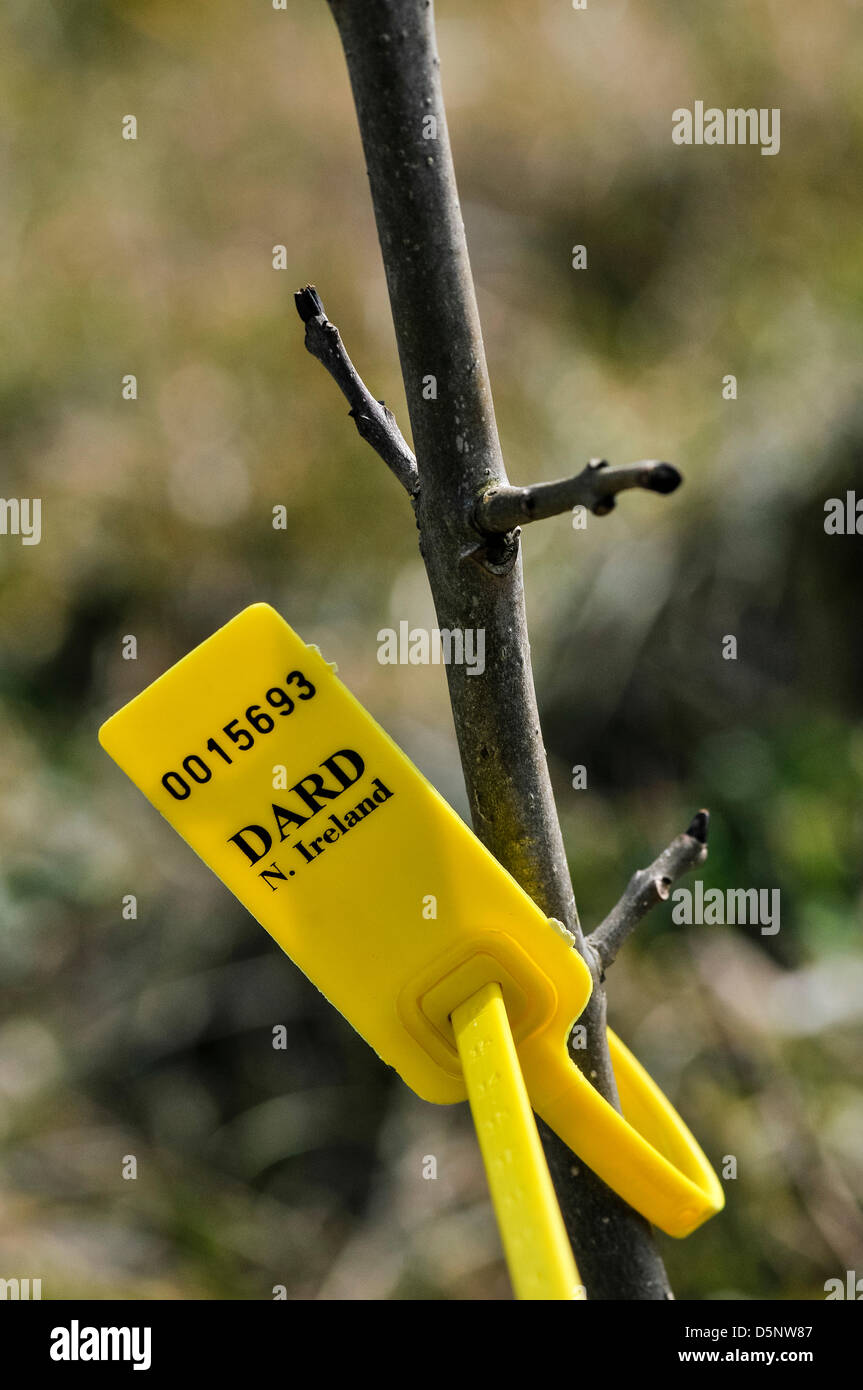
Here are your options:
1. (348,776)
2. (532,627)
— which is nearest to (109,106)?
(532,627)

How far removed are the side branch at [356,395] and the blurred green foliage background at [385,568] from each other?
0.93m

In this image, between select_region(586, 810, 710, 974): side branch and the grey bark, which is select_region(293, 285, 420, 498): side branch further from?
select_region(586, 810, 710, 974): side branch

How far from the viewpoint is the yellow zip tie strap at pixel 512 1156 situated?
26 centimetres

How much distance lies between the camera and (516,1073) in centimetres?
32

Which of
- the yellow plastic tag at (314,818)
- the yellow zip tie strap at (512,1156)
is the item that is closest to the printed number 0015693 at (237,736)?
the yellow plastic tag at (314,818)

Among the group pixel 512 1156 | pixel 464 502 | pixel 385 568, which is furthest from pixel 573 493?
pixel 385 568

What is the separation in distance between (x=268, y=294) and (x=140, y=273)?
25 cm

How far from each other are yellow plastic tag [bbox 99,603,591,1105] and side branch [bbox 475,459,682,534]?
0.08 metres

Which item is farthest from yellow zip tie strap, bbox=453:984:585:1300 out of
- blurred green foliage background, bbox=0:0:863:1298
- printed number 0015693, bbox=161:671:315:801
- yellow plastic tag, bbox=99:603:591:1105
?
blurred green foliage background, bbox=0:0:863:1298

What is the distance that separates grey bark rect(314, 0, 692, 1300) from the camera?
298mm

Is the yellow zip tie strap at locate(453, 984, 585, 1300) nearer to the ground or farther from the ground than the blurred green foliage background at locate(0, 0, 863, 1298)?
nearer to the ground

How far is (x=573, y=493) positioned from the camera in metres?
0.27
